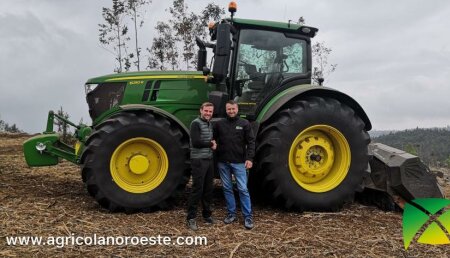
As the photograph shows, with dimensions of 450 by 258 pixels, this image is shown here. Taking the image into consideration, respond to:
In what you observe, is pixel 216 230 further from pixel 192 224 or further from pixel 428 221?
pixel 428 221

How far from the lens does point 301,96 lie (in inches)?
249

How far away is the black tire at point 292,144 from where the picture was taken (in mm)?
5898

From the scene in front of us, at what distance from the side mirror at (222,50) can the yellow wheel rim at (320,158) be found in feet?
4.68

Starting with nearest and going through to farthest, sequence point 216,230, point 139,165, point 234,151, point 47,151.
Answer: point 216,230 < point 234,151 < point 139,165 < point 47,151

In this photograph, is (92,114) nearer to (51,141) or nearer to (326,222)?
(51,141)

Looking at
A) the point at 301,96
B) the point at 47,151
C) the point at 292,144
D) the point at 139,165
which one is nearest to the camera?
the point at 139,165

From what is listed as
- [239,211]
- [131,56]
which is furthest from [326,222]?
[131,56]

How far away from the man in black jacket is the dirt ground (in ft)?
1.00

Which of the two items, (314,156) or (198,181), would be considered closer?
(198,181)

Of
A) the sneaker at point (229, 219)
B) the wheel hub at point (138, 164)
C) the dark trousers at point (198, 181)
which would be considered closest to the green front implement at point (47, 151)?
the wheel hub at point (138, 164)

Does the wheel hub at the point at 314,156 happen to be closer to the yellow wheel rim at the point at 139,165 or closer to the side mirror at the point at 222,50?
the side mirror at the point at 222,50

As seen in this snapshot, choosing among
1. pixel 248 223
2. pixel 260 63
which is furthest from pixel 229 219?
pixel 260 63

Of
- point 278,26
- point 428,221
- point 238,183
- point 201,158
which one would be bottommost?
point 428,221

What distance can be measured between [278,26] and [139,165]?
2.89m
